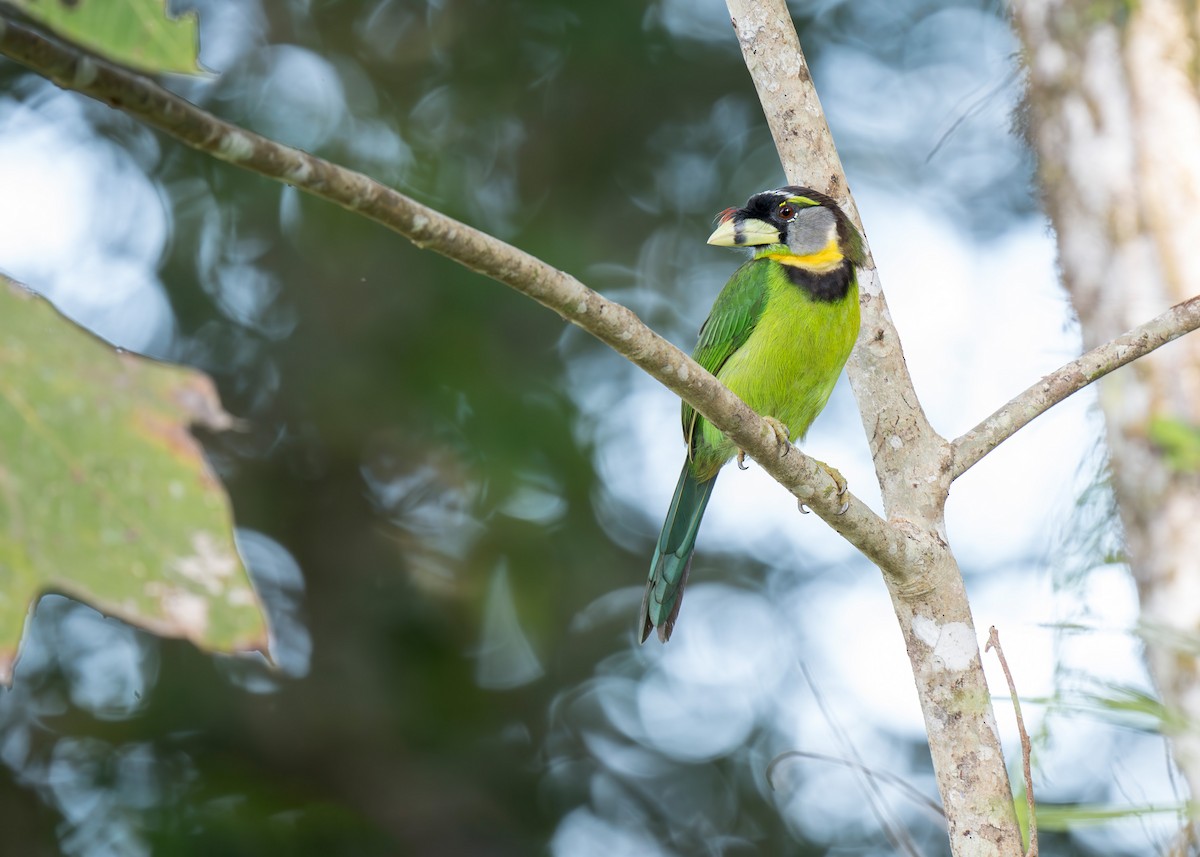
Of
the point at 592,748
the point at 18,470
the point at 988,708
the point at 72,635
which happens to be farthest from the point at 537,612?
the point at 18,470

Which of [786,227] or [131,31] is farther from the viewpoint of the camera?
[786,227]

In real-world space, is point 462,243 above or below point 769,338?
below

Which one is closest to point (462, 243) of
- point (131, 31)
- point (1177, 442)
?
point (131, 31)

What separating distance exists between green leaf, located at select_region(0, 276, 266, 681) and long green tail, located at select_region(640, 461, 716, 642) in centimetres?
257

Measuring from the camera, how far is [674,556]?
3.43 meters

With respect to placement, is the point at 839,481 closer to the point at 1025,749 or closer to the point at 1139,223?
the point at 1025,749

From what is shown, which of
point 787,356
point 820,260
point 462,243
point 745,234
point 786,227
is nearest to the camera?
point 462,243

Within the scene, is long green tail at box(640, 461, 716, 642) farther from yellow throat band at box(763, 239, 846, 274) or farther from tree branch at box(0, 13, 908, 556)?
tree branch at box(0, 13, 908, 556)

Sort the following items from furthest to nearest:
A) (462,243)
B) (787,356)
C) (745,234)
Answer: (745,234), (787,356), (462,243)

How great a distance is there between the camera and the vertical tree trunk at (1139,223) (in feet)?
10.5

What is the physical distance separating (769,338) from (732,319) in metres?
0.22

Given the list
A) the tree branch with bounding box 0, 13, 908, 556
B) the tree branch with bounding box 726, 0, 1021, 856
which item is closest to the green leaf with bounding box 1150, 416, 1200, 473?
the tree branch with bounding box 726, 0, 1021, 856

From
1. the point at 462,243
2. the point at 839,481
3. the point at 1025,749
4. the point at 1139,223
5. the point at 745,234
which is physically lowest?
the point at 462,243

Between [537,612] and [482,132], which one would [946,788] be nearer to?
[537,612]
